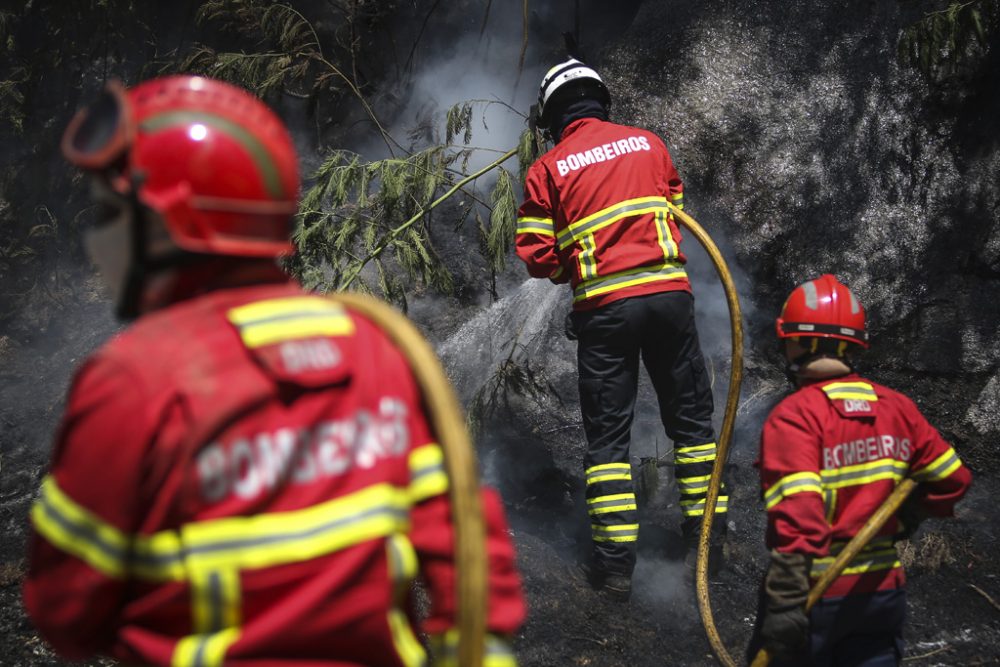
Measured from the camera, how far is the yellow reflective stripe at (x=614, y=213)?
4.39 meters

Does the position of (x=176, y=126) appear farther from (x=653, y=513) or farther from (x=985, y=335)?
(x=985, y=335)

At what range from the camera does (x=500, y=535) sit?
1.65 m

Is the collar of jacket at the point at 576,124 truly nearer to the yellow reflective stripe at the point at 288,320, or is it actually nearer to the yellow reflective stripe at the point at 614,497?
the yellow reflective stripe at the point at 614,497

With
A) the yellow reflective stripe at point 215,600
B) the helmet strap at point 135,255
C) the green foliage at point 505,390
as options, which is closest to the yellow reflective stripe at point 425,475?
the yellow reflective stripe at point 215,600

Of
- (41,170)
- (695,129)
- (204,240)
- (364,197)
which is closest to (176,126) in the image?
(204,240)

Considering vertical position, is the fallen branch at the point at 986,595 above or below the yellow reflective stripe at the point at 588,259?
below

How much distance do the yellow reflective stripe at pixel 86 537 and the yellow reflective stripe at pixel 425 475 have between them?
0.46m

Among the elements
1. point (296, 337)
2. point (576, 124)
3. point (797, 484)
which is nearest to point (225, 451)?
point (296, 337)

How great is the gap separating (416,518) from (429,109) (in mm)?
6076

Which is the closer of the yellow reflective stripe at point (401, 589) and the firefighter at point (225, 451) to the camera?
the firefighter at point (225, 451)

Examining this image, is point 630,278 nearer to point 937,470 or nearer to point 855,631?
point 937,470

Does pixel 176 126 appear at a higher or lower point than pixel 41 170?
lower

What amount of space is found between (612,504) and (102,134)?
10.9 ft

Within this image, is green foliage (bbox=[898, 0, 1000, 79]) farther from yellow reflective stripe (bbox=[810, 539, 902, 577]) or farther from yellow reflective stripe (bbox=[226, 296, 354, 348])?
yellow reflective stripe (bbox=[226, 296, 354, 348])
